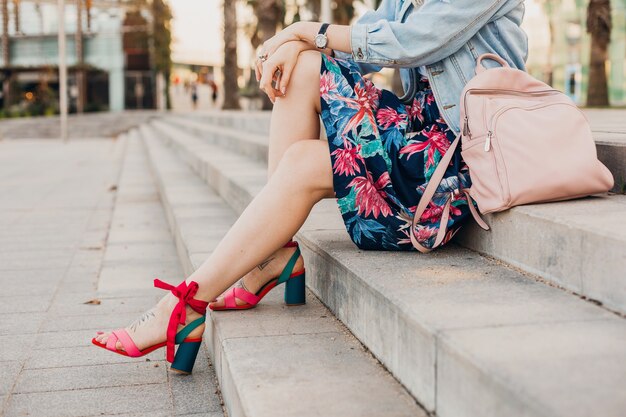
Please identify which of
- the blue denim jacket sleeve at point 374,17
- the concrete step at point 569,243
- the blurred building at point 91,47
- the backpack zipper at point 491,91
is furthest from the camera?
the blurred building at point 91,47

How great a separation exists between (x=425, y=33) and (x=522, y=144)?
1.65 ft

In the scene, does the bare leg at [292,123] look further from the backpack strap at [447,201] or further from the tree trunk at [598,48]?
the tree trunk at [598,48]

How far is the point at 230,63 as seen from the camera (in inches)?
915

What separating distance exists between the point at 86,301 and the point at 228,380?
5.81ft

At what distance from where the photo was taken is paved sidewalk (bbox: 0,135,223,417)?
8.12ft

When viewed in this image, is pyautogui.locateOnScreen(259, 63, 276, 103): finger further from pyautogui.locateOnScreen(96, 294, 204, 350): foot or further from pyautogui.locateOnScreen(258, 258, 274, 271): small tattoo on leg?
pyautogui.locateOnScreen(96, 294, 204, 350): foot

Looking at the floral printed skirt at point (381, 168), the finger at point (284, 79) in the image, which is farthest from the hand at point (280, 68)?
the floral printed skirt at point (381, 168)

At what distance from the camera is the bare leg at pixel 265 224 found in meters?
2.45

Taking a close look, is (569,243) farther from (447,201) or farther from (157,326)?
(157,326)

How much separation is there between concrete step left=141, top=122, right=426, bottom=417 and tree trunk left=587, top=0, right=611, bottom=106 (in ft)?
44.5

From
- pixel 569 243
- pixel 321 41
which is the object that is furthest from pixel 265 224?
pixel 569 243

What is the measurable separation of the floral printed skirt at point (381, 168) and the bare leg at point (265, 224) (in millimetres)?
65

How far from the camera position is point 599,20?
1531 cm


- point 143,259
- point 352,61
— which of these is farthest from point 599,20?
point 352,61
